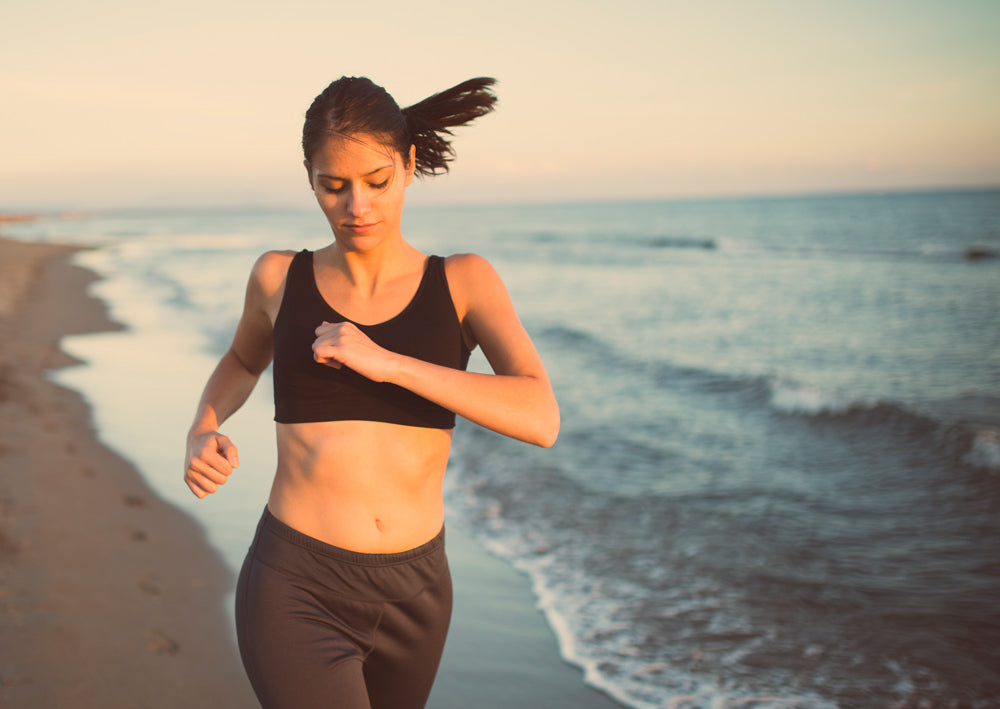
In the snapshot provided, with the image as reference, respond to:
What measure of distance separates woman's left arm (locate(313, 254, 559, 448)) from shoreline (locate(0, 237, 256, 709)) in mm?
2517

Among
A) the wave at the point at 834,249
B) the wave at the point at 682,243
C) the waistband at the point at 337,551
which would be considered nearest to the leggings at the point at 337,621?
the waistband at the point at 337,551

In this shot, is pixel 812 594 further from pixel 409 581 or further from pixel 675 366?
pixel 675 366

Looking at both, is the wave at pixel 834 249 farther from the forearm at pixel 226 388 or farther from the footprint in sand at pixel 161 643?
the forearm at pixel 226 388

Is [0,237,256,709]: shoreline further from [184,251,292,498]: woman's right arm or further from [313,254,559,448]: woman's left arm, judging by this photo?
[313,254,559,448]: woman's left arm

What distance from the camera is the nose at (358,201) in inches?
72.4

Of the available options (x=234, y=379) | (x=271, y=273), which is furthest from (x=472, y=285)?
(x=234, y=379)

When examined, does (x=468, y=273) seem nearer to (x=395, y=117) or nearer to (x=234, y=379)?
(x=395, y=117)

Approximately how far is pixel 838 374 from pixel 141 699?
37.6 ft

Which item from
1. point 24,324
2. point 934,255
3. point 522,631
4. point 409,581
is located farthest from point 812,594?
point 934,255

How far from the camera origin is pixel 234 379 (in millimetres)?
2299

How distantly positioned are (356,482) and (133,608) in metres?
2.92

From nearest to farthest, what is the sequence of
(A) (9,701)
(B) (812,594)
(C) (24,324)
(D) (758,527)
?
(A) (9,701) → (B) (812,594) → (D) (758,527) → (C) (24,324)

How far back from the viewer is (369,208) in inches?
73.5

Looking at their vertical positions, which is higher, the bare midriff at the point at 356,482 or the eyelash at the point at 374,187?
the eyelash at the point at 374,187
